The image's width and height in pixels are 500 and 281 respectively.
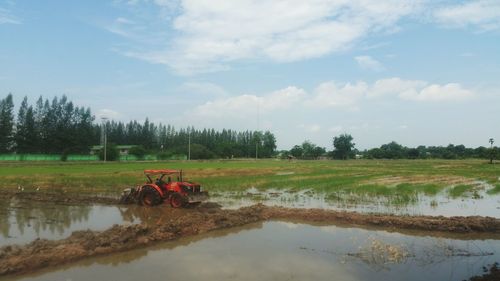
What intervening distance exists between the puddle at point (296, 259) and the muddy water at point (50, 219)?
3465 mm

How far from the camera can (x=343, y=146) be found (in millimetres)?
134500

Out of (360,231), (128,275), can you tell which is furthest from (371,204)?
(128,275)

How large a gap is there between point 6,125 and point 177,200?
78.0m

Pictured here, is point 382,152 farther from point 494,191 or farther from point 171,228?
point 171,228

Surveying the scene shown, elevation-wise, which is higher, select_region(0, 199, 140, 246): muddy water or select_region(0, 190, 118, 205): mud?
select_region(0, 190, 118, 205): mud

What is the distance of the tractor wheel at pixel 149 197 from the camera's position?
17188 mm

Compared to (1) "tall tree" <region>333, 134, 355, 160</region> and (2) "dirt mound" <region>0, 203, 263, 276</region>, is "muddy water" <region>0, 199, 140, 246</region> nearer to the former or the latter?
(2) "dirt mound" <region>0, 203, 263, 276</region>

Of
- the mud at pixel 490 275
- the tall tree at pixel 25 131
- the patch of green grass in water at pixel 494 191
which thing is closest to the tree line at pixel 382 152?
the tall tree at pixel 25 131

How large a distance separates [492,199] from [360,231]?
13.0 metres

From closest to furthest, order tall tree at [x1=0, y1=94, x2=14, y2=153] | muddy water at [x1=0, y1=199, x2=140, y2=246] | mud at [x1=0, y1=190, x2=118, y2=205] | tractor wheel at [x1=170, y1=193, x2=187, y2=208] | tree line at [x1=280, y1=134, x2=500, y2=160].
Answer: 1. muddy water at [x1=0, y1=199, x2=140, y2=246]
2. tractor wheel at [x1=170, y1=193, x2=187, y2=208]
3. mud at [x1=0, y1=190, x2=118, y2=205]
4. tall tree at [x1=0, y1=94, x2=14, y2=153]
5. tree line at [x1=280, y1=134, x2=500, y2=160]

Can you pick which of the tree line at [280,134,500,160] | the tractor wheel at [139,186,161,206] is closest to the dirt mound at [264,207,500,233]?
the tractor wheel at [139,186,161,206]

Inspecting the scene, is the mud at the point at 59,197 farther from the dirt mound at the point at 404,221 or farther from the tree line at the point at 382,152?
the tree line at the point at 382,152

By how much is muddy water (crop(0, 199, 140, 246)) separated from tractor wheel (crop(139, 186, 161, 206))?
1.74 feet

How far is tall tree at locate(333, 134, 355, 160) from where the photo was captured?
441ft
